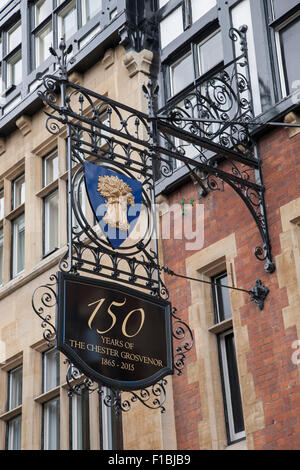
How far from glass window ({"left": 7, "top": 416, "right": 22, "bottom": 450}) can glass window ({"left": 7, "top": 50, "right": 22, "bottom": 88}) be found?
6.82m

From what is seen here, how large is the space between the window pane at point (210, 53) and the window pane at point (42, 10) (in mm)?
4999

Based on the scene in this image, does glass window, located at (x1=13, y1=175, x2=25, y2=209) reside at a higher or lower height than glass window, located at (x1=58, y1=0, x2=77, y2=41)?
lower

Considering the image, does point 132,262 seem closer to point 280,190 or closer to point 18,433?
point 280,190

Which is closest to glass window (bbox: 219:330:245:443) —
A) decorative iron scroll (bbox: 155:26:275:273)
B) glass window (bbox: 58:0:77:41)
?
decorative iron scroll (bbox: 155:26:275:273)

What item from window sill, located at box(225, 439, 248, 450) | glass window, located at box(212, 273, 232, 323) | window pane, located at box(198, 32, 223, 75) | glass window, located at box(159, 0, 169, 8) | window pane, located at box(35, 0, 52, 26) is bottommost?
window sill, located at box(225, 439, 248, 450)

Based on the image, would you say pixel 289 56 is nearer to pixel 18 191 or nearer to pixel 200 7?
pixel 200 7

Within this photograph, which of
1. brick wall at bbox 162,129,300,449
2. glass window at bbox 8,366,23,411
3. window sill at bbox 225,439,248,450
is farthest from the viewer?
glass window at bbox 8,366,23,411

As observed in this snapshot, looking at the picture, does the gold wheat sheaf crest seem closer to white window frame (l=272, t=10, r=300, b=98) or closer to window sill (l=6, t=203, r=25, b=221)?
white window frame (l=272, t=10, r=300, b=98)

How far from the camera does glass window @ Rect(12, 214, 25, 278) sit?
55.2 feet

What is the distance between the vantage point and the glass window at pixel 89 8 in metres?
16.6

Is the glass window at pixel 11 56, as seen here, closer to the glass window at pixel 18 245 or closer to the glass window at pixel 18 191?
the glass window at pixel 18 191

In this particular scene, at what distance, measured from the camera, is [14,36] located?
63.1ft

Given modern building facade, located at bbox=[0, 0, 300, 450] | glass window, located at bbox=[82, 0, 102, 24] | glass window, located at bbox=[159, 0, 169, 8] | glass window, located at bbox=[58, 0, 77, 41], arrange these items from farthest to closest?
glass window, located at bbox=[58, 0, 77, 41]
glass window, located at bbox=[82, 0, 102, 24]
glass window, located at bbox=[159, 0, 169, 8]
modern building facade, located at bbox=[0, 0, 300, 450]

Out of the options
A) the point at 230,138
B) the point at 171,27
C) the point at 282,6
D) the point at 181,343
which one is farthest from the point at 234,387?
the point at 171,27
